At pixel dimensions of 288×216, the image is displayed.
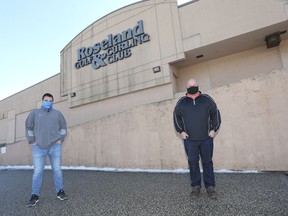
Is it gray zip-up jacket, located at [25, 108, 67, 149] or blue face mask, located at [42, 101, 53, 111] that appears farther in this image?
blue face mask, located at [42, 101, 53, 111]

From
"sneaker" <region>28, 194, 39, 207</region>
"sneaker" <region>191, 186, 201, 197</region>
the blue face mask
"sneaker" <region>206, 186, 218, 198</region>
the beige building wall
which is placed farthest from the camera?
the beige building wall

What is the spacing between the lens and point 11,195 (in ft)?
13.8

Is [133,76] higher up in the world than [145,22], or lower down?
lower down

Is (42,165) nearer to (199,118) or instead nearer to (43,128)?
(43,128)

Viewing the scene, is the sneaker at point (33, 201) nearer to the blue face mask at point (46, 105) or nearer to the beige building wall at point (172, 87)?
the blue face mask at point (46, 105)

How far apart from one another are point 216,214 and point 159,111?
4.08m

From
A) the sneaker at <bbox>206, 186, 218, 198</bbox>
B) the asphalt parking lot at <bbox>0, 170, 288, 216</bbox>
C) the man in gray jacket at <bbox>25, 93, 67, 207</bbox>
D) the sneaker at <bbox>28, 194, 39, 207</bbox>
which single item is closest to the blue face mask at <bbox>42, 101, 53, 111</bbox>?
the man in gray jacket at <bbox>25, 93, 67, 207</bbox>

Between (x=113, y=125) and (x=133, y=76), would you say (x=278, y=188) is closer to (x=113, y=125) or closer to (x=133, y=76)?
(x=113, y=125)

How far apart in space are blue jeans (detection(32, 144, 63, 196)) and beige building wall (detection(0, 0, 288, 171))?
3.22 metres

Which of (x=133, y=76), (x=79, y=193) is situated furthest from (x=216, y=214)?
(x=133, y=76)

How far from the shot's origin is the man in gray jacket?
3436 mm

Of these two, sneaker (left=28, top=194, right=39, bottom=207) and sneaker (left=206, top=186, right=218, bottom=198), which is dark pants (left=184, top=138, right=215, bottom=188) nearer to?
sneaker (left=206, top=186, right=218, bottom=198)

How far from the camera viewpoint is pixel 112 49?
12281mm

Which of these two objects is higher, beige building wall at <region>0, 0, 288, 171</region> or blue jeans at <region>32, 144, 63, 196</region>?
beige building wall at <region>0, 0, 288, 171</region>
